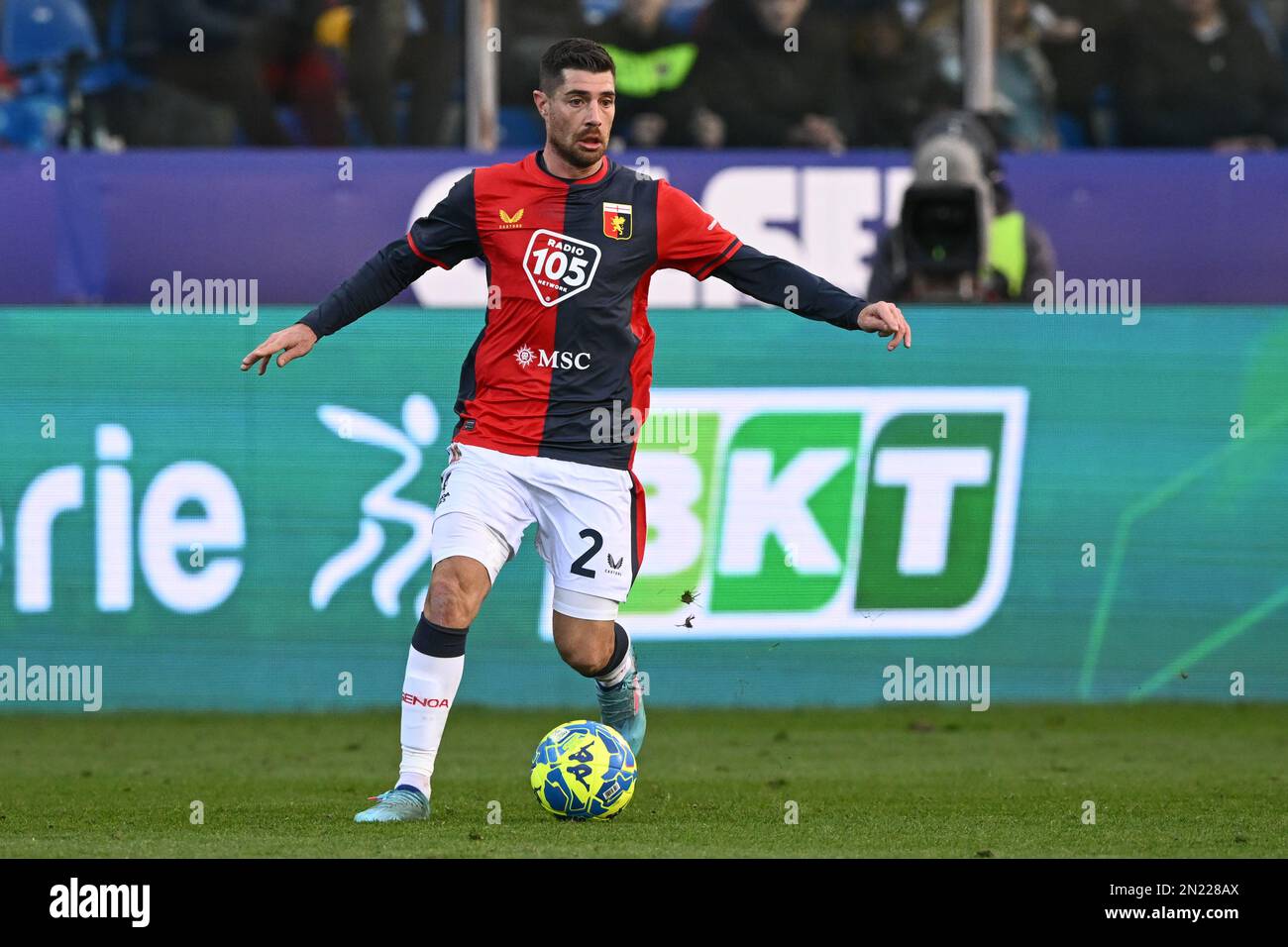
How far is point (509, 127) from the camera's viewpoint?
41.7ft

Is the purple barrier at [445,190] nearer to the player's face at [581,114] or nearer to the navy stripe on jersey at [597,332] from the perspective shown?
the navy stripe on jersey at [597,332]

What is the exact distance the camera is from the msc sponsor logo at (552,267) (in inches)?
284

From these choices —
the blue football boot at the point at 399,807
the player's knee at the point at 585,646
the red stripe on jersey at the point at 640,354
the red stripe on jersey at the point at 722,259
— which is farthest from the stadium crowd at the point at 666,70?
the blue football boot at the point at 399,807

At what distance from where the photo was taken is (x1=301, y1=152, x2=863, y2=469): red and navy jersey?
23.7 feet

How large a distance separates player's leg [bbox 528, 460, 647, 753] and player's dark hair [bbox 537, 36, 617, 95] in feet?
4.14

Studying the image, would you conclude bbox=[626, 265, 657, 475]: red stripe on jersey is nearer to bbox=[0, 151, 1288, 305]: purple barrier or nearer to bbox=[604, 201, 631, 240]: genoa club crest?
bbox=[604, 201, 631, 240]: genoa club crest

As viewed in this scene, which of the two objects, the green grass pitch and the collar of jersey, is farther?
the collar of jersey

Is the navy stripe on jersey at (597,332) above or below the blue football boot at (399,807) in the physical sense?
above

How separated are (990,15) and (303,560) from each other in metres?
5.30

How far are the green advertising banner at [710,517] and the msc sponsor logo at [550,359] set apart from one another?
9.83ft

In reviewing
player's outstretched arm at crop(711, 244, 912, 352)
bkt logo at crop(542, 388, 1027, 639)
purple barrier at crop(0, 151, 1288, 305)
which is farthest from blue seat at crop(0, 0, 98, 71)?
player's outstretched arm at crop(711, 244, 912, 352)

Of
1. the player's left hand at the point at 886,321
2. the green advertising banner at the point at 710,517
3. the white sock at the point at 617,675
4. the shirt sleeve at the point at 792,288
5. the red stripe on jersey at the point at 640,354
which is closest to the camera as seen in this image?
the player's left hand at the point at 886,321

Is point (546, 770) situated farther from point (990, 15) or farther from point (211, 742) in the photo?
point (990, 15)
